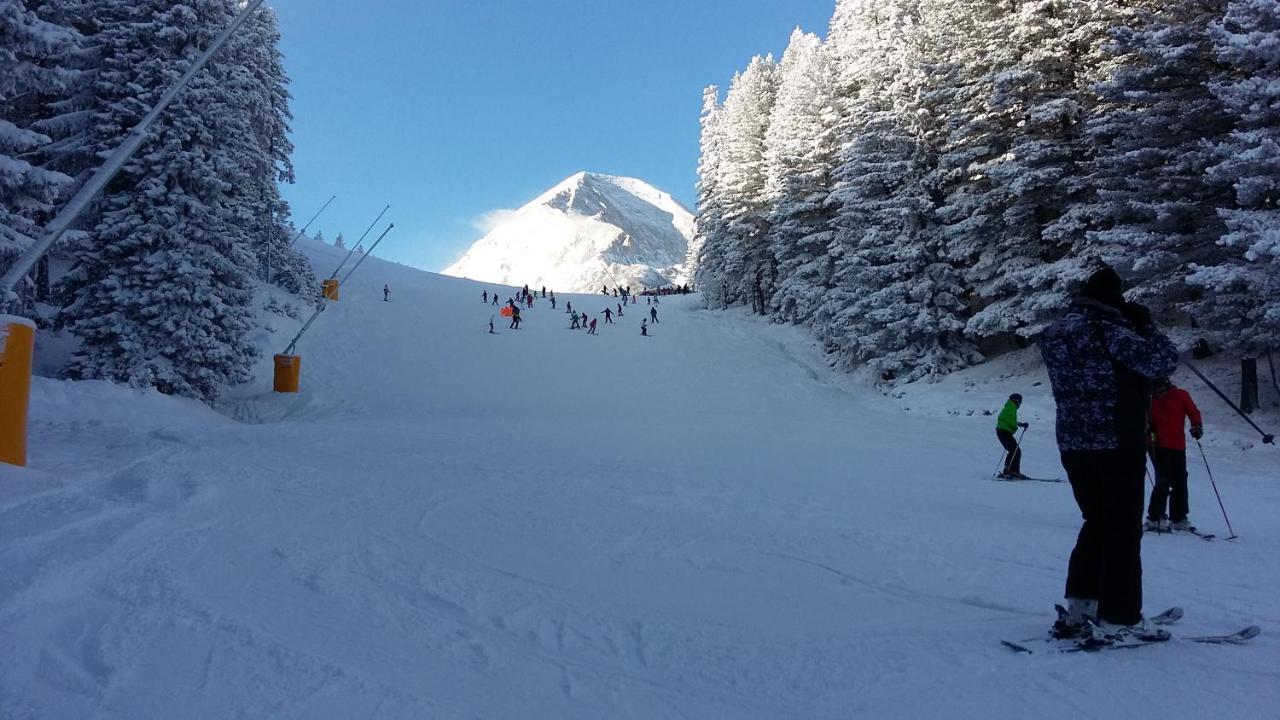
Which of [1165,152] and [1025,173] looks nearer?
[1165,152]

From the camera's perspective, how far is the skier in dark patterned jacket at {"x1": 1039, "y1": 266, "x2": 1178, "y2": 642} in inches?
134

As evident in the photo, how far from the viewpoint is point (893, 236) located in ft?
81.6

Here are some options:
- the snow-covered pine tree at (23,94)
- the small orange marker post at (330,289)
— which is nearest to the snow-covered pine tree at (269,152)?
the small orange marker post at (330,289)

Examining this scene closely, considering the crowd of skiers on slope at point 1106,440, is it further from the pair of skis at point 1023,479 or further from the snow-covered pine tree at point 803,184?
the snow-covered pine tree at point 803,184

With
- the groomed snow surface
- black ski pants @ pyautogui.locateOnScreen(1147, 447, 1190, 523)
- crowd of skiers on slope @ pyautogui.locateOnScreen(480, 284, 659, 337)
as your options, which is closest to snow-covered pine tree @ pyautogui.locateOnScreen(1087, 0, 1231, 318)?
the groomed snow surface

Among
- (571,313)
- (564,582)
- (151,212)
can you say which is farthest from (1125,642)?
(571,313)

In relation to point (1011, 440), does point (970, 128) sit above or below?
above

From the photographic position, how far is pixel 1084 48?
20047mm

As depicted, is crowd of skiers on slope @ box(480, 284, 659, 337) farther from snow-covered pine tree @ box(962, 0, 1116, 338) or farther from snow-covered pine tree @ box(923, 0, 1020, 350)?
snow-covered pine tree @ box(962, 0, 1116, 338)

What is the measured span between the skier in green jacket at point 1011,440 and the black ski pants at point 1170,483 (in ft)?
10.7

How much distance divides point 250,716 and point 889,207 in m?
25.5

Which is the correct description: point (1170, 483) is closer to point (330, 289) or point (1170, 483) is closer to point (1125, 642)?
point (1125, 642)

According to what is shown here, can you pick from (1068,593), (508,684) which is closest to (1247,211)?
(1068,593)

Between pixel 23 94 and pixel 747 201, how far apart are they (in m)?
38.8
